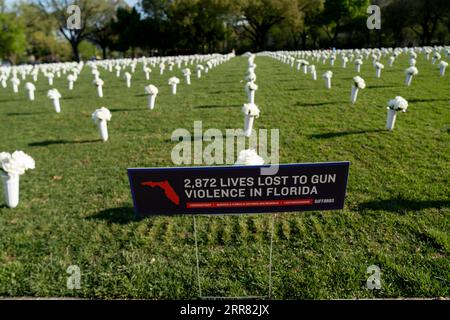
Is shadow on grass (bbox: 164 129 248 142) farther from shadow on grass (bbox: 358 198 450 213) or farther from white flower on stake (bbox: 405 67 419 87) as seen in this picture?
white flower on stake (bbox: 405 67 419 87)

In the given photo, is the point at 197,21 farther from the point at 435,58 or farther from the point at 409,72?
the point at 409,72

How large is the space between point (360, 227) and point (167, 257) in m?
2.81

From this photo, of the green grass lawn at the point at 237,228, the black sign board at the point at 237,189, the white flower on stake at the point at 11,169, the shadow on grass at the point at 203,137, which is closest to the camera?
the black sign board at the point at 237,189

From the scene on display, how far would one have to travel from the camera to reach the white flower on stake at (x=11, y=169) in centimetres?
516

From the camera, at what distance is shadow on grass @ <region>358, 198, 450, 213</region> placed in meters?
5.09

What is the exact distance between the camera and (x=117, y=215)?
17.0ft

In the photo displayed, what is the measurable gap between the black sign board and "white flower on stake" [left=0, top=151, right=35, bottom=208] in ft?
10.7

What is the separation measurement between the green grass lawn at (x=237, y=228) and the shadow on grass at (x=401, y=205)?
2 centimetres

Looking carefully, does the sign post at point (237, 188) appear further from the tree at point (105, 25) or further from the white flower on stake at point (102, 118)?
the tree at point (105, 25)

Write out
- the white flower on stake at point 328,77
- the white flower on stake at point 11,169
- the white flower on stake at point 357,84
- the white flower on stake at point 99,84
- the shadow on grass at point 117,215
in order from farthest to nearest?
the white flower on stake at point 99,84 < the white flower on stake at point 328,77 < the white flower on stake at point 357,84 < the white flower on stake at point 11,169 < the shadow on grass at point 117,215

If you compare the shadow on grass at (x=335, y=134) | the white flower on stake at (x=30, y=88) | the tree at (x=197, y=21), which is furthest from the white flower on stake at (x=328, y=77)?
the tree at (x=197, y=21)

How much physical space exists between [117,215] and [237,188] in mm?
2897

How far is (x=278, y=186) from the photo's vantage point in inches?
120

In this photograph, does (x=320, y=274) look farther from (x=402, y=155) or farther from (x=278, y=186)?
(x=402, y=155)
